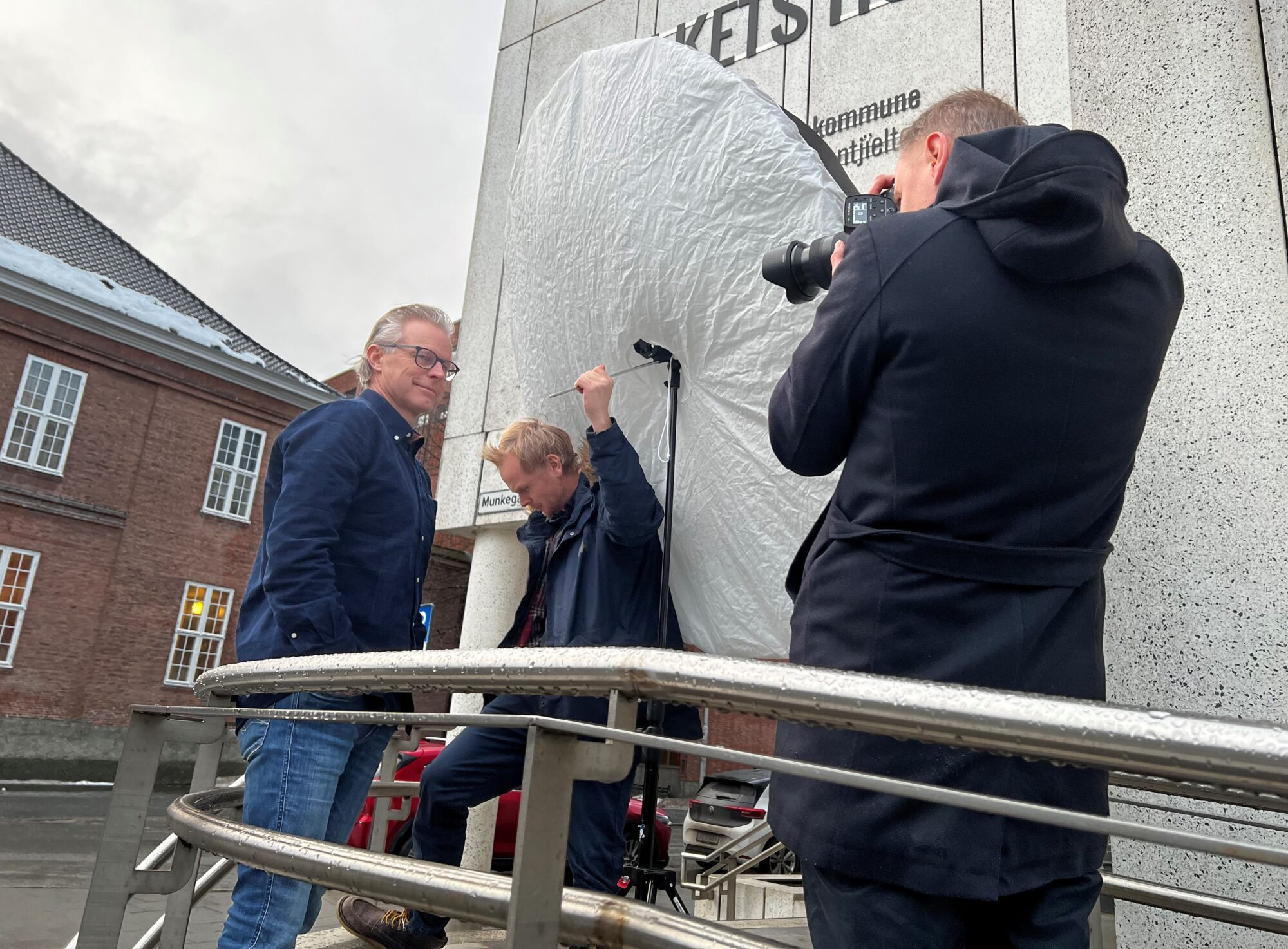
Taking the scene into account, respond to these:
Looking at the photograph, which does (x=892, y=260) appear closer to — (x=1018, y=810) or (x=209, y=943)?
(x=1018, y=810)

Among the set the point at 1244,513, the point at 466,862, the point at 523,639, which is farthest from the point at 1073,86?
the point at 466,862

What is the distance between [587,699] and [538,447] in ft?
2.58

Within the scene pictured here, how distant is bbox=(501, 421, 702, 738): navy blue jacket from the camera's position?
2.35m

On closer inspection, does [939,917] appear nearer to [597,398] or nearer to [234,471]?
[597,398]

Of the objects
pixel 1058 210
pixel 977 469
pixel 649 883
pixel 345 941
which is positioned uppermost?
pixel 1058 210

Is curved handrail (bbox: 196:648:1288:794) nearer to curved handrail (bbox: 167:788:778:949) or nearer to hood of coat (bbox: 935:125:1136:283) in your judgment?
curved handrail (bbox: 167:788:778:949)

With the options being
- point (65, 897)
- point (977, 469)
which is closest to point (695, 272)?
point (977, 469)

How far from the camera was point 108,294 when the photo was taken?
1847cm

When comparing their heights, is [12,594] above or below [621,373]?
above

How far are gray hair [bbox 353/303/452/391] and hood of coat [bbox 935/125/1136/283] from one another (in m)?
1.79

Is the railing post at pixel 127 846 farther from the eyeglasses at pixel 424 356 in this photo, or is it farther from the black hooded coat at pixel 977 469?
the eyeglasses at pixel 424 356

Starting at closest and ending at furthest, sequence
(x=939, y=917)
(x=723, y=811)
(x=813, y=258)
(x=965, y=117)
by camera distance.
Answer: (x=939, y=917), (x=965, y=117), (x=813, y=258), (x=723, y=811)

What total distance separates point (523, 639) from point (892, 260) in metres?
1.88

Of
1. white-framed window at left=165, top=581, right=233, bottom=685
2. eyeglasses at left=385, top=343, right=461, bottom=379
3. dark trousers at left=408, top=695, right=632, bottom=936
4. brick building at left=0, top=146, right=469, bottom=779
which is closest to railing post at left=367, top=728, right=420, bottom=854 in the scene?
dark trousers at left=408, top=695, right=632, bottom=936
